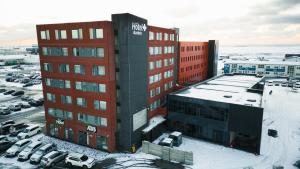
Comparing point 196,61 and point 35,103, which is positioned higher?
point 196,61

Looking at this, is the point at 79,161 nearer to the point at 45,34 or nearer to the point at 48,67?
the point at 48,67

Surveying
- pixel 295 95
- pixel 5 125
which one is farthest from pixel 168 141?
pixel 295 95

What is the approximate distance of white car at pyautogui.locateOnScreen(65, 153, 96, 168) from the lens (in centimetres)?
3387

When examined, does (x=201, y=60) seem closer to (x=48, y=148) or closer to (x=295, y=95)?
(x=295, y=95)

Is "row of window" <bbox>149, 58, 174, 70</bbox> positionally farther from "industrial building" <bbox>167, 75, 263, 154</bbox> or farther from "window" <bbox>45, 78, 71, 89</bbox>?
"window" <bbox>45, 78, 71, 89</bbox>

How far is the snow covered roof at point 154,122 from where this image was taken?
141 ft

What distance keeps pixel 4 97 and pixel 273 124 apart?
296 ft

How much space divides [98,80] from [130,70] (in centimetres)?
608

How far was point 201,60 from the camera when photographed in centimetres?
8400

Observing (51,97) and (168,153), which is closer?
(168,153)

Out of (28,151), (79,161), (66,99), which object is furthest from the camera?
(66,99)

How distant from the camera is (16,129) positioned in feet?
162

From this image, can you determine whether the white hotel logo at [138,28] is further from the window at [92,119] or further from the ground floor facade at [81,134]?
the ground floor facade at [81,134]

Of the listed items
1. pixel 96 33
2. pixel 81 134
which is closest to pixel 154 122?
pixel 81 134
